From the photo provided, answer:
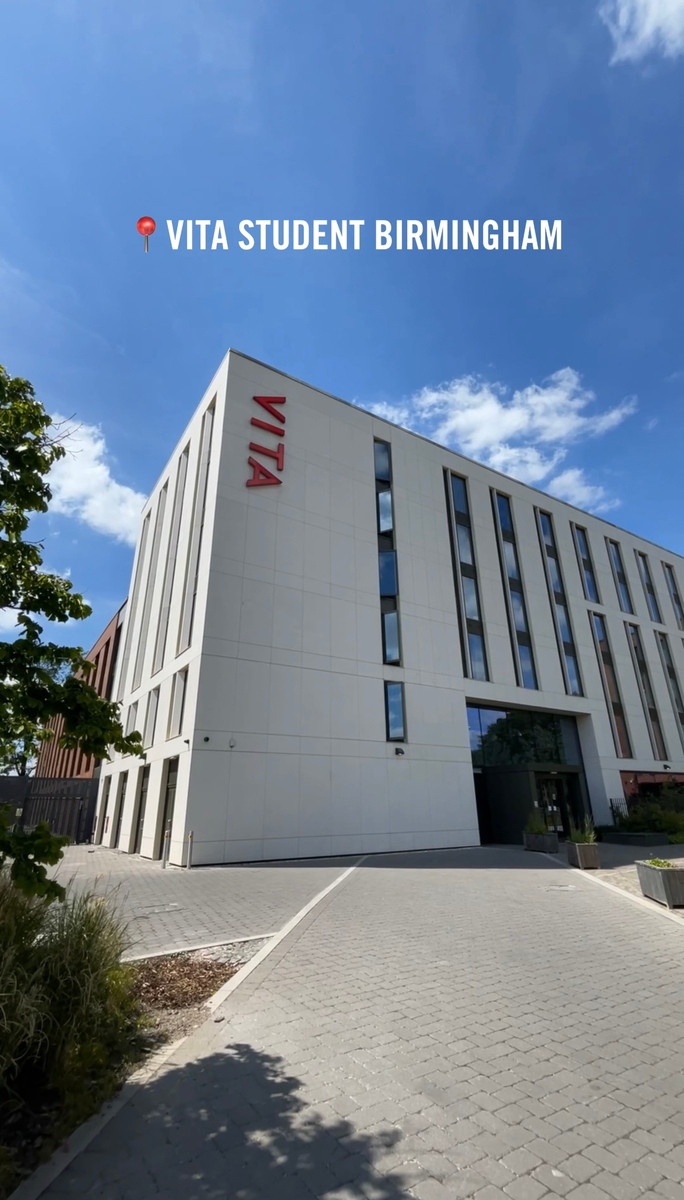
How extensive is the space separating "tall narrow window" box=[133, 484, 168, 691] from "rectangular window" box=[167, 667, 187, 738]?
791cm

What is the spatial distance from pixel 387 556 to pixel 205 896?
17.2m

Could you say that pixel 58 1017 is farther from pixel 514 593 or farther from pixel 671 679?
pixel 671 679

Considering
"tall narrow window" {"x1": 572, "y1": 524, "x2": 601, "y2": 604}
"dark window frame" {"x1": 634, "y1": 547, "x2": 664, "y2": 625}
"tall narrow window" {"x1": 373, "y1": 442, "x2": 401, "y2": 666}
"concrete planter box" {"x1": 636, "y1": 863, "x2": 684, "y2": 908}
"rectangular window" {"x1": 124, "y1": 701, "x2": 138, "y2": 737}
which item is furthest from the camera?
"dark window frame" {"x1": 634, "y1": 547, "x2": 664, "y2": 625}

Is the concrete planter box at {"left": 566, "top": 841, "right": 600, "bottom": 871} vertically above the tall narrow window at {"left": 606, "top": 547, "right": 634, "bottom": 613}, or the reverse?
the tall narrow window at {"left": 606, "top": 547, "right": 634, "bottom": 613}

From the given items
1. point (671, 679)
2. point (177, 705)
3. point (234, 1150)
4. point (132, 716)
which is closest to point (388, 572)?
point (177, 705)

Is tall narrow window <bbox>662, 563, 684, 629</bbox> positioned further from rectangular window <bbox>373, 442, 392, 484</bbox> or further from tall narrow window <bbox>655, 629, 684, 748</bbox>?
rectangular window <bbox>373, 442, 392, 484</bbox>

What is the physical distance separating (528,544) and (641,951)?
27.9 meters

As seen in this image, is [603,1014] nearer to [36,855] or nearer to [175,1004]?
[175,1004]

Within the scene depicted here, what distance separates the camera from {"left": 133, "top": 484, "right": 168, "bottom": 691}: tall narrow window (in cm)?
2975

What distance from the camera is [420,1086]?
3.79 metres

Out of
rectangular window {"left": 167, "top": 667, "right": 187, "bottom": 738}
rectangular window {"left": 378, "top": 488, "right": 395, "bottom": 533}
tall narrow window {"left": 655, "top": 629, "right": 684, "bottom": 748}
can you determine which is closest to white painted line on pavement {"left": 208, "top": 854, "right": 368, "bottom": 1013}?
rectangular window {"left": 167, "top": 667, "right": 187, "bottom": 738}

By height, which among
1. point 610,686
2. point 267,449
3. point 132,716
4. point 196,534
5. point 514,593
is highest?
point 267,449

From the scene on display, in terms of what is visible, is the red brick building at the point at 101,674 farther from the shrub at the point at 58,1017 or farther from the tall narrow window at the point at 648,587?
the tall narrow window at the point at 648,587

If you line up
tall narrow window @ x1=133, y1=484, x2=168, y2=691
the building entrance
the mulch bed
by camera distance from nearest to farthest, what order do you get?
the mulch bed
the building entrance
tall narrow window @ x1=133, y1=484, x2=168, y2=691
